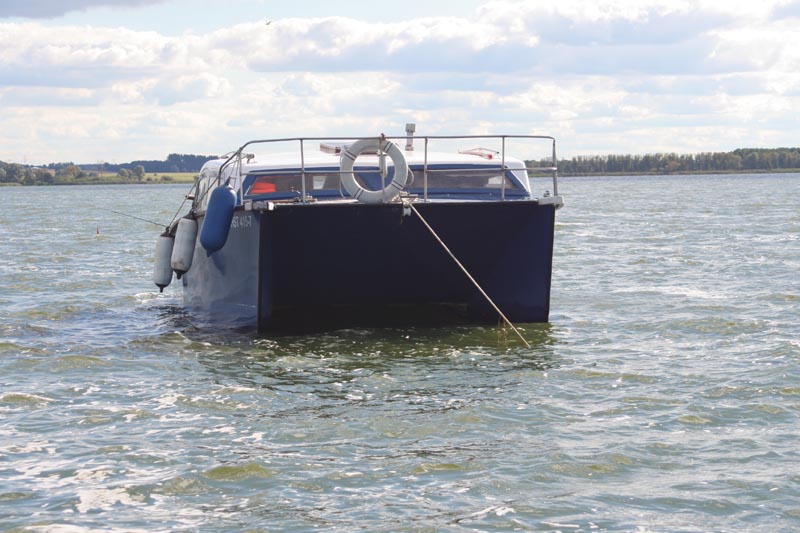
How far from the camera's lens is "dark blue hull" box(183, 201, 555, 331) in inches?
516

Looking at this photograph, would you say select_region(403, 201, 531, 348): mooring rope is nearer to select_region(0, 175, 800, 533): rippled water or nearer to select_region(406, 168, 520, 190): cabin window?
select_region(0, 175, 800, 533): rippled water

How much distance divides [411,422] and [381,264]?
14.1 ft

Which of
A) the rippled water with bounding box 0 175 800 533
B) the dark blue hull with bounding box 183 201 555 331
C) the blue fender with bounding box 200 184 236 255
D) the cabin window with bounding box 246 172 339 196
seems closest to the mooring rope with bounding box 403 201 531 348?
the dark blue hull with bounding box 183 201 555 331

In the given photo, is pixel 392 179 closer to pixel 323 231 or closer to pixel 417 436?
pixel 323 231

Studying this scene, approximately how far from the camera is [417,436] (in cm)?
919

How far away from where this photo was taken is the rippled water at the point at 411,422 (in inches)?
290

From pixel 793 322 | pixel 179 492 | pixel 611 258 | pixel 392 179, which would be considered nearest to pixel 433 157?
pixel 392 179

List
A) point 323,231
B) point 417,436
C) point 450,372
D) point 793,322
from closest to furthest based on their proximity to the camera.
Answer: point 417,436 < point 450,372 < point 323,231 < point 793,322

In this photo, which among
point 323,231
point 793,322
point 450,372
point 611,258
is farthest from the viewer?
point 611,258

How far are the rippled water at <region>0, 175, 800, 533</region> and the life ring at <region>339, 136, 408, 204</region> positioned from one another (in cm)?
180

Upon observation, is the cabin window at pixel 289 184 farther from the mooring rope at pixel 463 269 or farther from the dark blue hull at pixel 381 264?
the mooring rope at pixel 463 269

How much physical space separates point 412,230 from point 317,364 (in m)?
1.99

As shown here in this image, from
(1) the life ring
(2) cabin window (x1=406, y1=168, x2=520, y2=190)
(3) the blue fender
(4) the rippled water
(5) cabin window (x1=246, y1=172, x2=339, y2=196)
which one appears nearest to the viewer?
(4) the rippled water

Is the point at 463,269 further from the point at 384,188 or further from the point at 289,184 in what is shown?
the point at 289,184
